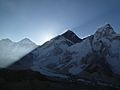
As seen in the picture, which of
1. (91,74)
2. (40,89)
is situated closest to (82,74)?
(91,74)

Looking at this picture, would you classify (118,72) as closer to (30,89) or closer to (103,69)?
(103,69)

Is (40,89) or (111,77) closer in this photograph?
(40,89)

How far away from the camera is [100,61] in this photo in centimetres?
18725

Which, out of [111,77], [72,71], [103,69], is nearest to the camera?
[111,77]

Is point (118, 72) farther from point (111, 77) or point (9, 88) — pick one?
point (9, 88)

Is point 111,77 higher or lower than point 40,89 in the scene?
higher

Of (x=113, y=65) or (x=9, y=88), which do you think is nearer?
(x=9, y=88)

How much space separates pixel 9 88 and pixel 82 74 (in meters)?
131

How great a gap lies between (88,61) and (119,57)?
2913 centimetres

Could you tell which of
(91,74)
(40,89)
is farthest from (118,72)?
(40,89)

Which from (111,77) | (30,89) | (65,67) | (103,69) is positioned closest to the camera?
(30,89)

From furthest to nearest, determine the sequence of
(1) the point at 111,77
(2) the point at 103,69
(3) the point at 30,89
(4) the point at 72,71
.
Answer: (4) the point at 72,71 → (2) the point at 103,69 → (1) the point at 111,77 → (3) the point at 30,89

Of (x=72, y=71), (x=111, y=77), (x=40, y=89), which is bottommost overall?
(x=40, y=89)

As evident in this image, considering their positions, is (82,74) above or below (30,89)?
above
